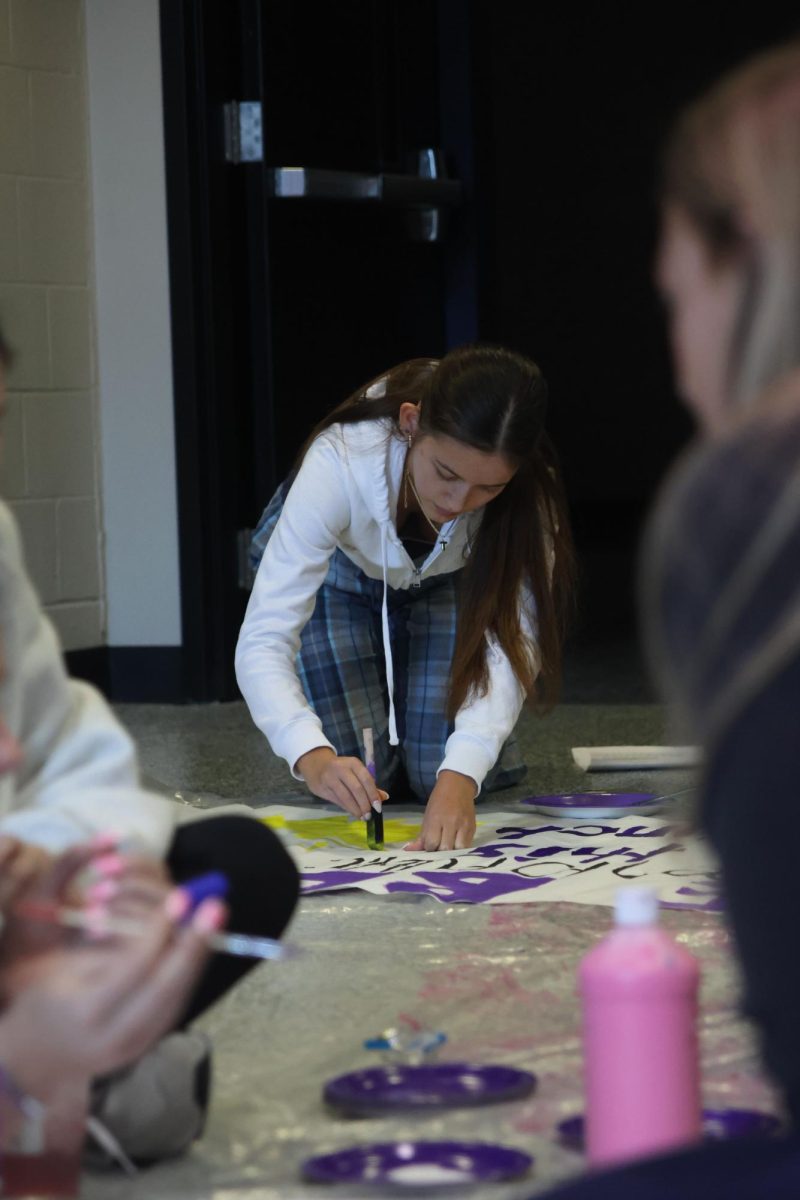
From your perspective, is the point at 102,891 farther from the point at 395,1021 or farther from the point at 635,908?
the point at 395,1021

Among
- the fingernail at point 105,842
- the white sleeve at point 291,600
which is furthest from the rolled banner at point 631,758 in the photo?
the fingernail at point 105,842

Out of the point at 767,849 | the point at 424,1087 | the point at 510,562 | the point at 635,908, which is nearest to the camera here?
the point at 767,849

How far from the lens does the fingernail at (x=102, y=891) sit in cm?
92

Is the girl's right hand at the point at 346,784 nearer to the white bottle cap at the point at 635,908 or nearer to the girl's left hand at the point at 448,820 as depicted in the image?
the girl's left hand at the point at 448,820

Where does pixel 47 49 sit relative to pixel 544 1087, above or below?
above

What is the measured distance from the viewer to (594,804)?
93.8 inches

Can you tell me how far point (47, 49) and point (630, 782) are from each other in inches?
77.6

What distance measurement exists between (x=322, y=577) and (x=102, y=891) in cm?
146

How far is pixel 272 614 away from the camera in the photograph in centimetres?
231

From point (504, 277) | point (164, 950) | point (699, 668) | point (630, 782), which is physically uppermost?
point (504, 277)

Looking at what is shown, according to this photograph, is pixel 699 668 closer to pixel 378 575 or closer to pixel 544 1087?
pixel 544 1087

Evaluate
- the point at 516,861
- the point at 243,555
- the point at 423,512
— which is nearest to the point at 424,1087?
the point at 516,861

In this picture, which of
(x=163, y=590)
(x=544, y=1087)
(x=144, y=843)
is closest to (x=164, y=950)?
(x=144, y=843)

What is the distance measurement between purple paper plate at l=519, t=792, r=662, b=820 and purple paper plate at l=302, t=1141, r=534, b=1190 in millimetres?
1244
